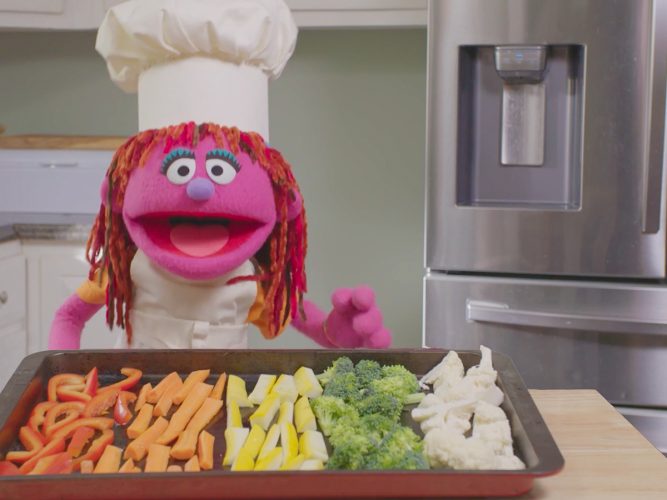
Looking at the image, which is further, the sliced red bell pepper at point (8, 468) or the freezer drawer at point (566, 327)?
the freezer drawer at point (566, 327)

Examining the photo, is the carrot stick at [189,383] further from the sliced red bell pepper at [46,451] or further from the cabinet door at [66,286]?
the cabinet door at [66,286]

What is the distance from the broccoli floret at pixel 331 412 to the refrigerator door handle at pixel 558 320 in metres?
0.92

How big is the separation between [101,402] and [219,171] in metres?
0.41

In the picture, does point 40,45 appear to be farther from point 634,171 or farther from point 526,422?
point 526,422

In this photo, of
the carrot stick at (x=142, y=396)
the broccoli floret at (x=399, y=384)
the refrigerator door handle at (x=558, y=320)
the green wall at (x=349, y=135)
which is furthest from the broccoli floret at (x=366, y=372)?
the green wall at (x=349, y=135)

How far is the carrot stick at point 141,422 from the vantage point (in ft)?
3.22

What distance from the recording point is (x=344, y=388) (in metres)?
1.04

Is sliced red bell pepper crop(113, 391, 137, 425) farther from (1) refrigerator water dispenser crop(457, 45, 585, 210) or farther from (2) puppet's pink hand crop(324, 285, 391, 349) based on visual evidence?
(1) refrigerator water dispenser crop(457, 45, 585, 210)

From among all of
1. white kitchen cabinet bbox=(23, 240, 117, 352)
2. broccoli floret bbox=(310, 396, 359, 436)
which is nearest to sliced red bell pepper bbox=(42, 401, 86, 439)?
broccoli floret bbox=(310, 396, 359, 436)

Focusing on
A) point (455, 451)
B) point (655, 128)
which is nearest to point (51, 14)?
point (655, 128)

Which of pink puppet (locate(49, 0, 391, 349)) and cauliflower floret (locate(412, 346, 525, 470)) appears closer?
cauliflower floret (locate(412, 346, 525, 470))

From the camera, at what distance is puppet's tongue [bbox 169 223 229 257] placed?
133 centimetres

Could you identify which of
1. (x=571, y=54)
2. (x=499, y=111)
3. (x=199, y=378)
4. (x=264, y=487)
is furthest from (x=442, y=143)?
(x=264, y=487)

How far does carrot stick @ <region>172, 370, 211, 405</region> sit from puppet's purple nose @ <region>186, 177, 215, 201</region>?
0.84 feet
